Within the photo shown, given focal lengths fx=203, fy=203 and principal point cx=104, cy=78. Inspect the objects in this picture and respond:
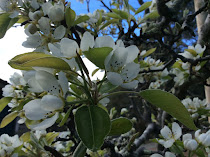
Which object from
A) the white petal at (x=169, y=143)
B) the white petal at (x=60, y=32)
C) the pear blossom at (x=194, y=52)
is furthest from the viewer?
the pear blossom at (x=194, y=52)

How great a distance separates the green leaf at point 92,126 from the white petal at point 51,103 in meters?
0.05

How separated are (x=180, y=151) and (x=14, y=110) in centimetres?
69

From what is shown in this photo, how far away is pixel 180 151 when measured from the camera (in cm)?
73

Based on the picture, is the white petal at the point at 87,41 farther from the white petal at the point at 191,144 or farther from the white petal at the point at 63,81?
the white petal at the point at 191,144

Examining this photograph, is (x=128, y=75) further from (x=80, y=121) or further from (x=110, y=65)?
(x=80, y=121)

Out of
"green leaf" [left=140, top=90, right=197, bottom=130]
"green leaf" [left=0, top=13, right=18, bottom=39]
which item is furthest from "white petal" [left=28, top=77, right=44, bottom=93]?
"green leaf" [left=0, top=13, right=18, bottom=39]

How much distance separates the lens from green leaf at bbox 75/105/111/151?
0.39 meters

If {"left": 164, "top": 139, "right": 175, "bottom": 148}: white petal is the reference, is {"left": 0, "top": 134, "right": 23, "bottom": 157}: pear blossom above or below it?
above

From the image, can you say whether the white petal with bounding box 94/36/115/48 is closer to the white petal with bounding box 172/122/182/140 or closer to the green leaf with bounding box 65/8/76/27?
the green leaf with bounding box 65/8/76/27

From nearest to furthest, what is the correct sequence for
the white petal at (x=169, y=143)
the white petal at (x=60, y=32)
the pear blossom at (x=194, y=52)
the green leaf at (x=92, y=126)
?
the green leaf at (x=92, y=126) → the white petal at (x=60, y=32) → the white petal at (x=169, y=143) → the pear blossom at (x=194, y=52)

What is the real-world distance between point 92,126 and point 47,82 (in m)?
0.13

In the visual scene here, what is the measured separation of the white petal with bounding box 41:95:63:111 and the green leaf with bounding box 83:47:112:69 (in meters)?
0.11

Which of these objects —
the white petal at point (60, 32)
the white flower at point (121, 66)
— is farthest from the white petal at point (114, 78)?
the white petal at point (60, 32)

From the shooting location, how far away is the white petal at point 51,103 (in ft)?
1.37
